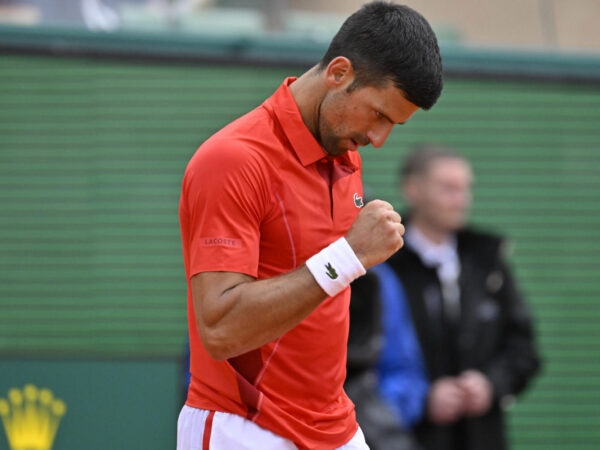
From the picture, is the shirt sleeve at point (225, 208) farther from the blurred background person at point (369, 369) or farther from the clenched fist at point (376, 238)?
the blurred background person at point (369, 369)

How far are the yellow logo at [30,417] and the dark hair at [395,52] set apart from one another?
413 centimetres

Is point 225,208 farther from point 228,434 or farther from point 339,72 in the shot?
point 228,434

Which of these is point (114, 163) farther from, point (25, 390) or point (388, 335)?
point (388, 335)

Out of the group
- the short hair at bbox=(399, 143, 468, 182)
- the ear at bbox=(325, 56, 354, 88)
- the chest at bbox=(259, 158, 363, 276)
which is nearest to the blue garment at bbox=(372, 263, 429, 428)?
the short hair at bbox=(399, 143, 468, 182)

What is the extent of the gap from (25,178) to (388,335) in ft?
9.91

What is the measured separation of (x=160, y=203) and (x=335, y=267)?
4293 millimetres

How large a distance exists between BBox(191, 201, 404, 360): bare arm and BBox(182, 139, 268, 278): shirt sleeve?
0.14 feet

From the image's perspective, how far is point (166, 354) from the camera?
6766mm

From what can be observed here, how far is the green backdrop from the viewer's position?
6.73 meters

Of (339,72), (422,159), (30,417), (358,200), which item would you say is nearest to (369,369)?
(422,159)

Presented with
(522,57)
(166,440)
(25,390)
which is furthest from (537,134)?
(25,390)

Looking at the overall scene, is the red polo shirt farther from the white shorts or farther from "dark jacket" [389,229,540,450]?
"dark jacket" [389,229,540,450]

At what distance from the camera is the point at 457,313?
16.5ft

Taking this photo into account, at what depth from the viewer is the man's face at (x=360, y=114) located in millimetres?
2961
